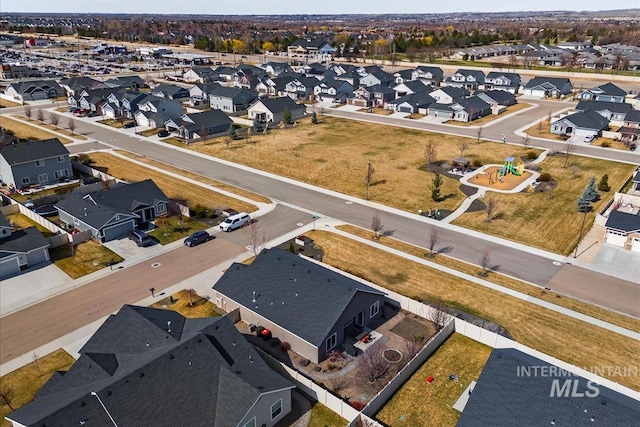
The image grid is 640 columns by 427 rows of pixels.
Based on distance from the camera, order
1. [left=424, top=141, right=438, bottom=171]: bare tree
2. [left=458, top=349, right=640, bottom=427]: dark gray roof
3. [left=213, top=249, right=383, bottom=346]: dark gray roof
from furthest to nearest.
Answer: [left=424, top=141, right=438, bottom=171]: bare tree, [left=213, top=249, right=383, bottom=346]: dark gray roof, [left=458, top=349, right=640, bottom=427]: dark gray roof

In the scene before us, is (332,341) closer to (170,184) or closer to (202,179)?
(170,184)

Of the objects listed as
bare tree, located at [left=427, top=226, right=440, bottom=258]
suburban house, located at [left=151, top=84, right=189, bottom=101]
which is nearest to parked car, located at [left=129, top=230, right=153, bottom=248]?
bare tree, located at [left=427, top=226, right=440, bottom=258]

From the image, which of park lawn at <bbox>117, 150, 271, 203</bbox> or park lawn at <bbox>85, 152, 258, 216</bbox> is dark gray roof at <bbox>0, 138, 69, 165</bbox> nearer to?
park lawn at <bbox>85, 152, 258, 216</bbox>

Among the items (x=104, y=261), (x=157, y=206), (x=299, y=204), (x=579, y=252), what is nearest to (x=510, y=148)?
(x=579, y=252)

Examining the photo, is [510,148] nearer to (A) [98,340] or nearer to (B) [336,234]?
(B) [336,234]

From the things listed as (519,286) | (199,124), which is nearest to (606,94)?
(519,286)

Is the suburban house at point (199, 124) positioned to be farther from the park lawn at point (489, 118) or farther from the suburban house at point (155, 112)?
the park lawn at point (489, 118)

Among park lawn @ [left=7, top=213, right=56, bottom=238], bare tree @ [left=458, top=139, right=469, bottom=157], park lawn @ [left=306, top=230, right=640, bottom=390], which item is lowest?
park lawn @ [left=306, top=230, right=640, bottom=390]
